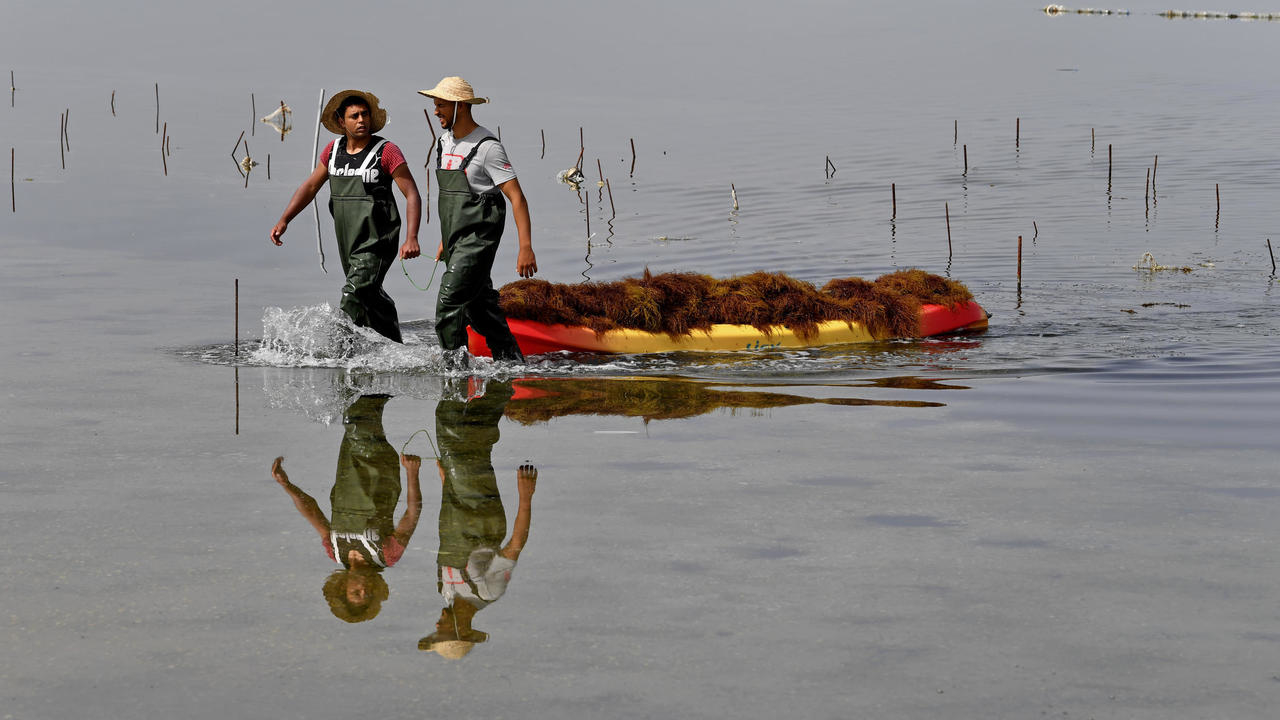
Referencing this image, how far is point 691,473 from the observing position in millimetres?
7566

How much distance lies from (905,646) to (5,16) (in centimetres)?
8475

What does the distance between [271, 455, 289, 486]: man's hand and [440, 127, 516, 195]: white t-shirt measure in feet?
9.92

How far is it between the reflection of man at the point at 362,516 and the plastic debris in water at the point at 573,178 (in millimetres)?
16767

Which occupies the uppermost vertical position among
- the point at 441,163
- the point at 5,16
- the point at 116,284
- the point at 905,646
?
the point at 5,16

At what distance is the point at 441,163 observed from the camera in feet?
33.8

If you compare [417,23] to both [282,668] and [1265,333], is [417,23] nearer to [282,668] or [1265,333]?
[1265,333]

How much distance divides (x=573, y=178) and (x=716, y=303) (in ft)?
45.3

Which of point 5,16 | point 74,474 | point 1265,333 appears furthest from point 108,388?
point 5,16

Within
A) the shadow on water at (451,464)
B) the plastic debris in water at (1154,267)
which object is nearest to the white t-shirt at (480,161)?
the shadow on water at (451,464)

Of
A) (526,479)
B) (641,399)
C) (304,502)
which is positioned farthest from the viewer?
(641,399)

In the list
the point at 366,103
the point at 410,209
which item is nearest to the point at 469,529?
the point at 410,209

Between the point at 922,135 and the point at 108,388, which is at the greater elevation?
the point at 922,135

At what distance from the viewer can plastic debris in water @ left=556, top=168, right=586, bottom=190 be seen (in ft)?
82.6

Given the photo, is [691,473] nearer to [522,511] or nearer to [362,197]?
[522,511]
